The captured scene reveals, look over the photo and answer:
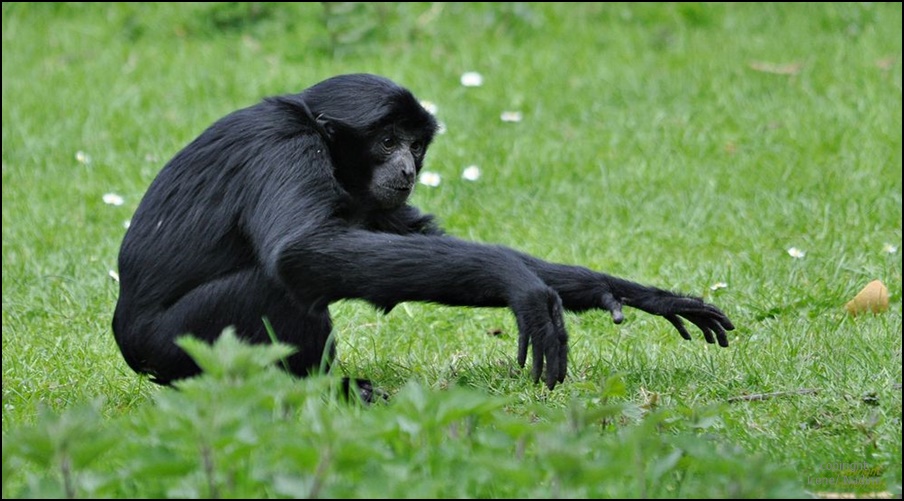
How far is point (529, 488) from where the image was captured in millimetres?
3381

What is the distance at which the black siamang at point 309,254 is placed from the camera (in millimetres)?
4824

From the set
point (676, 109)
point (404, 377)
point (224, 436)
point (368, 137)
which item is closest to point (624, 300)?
point (404, 377)

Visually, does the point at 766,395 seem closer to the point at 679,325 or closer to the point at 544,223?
the point at 679,325

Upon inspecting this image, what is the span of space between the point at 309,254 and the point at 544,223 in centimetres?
356

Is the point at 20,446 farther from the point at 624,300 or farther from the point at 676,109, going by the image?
the point at 676,109

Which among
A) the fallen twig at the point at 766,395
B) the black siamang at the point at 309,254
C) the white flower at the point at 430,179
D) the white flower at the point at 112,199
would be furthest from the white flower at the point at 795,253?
the white flower at the point at 112,199

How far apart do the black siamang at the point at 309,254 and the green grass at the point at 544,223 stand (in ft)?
1.17

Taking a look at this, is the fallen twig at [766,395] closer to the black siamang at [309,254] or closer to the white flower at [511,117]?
the black siamang at [309,254]

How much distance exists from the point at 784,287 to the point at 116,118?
230 inches

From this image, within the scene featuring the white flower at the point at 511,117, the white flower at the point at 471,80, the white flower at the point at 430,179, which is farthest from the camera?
the white flower at the point at 471,80

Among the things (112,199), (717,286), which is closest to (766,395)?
(717,286)

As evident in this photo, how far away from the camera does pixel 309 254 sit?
16.1 ft

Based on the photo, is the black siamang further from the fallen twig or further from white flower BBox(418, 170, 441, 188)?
white flower BBox(418, 170, 441, 188)

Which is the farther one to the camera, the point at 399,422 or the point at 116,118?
the point at 116,118
